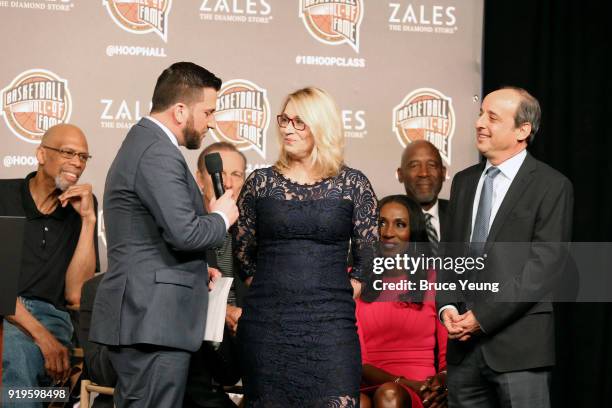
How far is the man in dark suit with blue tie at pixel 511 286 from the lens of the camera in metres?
3.40

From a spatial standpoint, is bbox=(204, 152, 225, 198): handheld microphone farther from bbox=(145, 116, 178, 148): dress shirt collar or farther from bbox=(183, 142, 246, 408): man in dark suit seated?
bbox=(183, 142, 246, 408): man in dark suit seated

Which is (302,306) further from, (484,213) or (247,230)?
(484,213)

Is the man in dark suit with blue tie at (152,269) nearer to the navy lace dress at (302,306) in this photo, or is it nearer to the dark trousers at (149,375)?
the dark trousers at (149,375)

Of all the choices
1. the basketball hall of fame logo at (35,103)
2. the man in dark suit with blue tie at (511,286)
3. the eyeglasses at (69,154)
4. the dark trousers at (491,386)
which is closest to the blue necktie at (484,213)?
the man in dark suit with blue tie at (511,286)

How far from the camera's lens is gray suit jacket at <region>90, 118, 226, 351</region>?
9.50 ft

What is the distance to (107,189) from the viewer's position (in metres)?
3.03

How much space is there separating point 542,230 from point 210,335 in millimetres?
1362

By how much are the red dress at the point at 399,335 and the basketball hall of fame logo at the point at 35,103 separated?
7.26ft

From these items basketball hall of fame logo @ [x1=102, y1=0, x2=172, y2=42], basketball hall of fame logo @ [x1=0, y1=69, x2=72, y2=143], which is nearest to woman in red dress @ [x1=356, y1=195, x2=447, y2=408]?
basketball hall of fame logo @ [x1=102, y1=0, x2=172, y2=42]

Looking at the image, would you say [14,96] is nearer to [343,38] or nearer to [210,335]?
[343,38]

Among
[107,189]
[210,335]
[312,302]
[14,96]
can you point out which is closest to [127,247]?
[107,189]

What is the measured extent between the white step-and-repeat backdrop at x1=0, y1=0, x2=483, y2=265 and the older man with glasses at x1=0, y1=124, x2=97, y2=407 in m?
0.46

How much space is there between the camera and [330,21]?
216 inches

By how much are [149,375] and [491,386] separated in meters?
1.40
